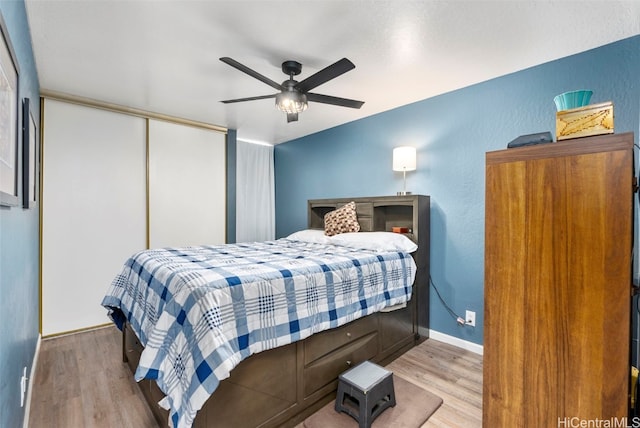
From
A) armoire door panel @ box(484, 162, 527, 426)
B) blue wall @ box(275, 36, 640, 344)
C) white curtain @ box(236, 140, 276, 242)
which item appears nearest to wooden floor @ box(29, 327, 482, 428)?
blue wall @ box(275, 36, 640, 344)

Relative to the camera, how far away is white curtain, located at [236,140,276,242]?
4688 mm

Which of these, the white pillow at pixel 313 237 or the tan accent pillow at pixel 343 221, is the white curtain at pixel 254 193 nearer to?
the white pillow at pixel 313 237

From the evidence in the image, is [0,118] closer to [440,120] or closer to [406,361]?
[406,361]

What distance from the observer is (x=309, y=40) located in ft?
6.63

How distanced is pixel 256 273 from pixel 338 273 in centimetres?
59

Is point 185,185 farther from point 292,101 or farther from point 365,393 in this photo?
point 365,393

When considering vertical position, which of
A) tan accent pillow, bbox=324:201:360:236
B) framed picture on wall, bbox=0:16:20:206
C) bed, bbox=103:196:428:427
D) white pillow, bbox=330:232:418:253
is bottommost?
bed, bbox=103:196:428:427

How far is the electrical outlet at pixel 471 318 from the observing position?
2.65m

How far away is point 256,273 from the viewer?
1.63 m

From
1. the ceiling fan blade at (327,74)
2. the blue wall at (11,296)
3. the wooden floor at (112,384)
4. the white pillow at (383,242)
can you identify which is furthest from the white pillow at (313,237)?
the blue wall at (11,296)

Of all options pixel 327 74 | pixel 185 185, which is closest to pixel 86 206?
pixel 185 185

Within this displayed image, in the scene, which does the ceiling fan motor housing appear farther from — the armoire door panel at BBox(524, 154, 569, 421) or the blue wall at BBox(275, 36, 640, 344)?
the armoire door panel at BBox(524, 154, 569, 421)

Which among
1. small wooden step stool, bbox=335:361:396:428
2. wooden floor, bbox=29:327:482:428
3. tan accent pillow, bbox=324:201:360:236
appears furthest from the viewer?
tan accent pillow, bbox=324:201:360:236

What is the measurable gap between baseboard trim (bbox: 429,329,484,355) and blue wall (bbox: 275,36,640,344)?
0.15ft
